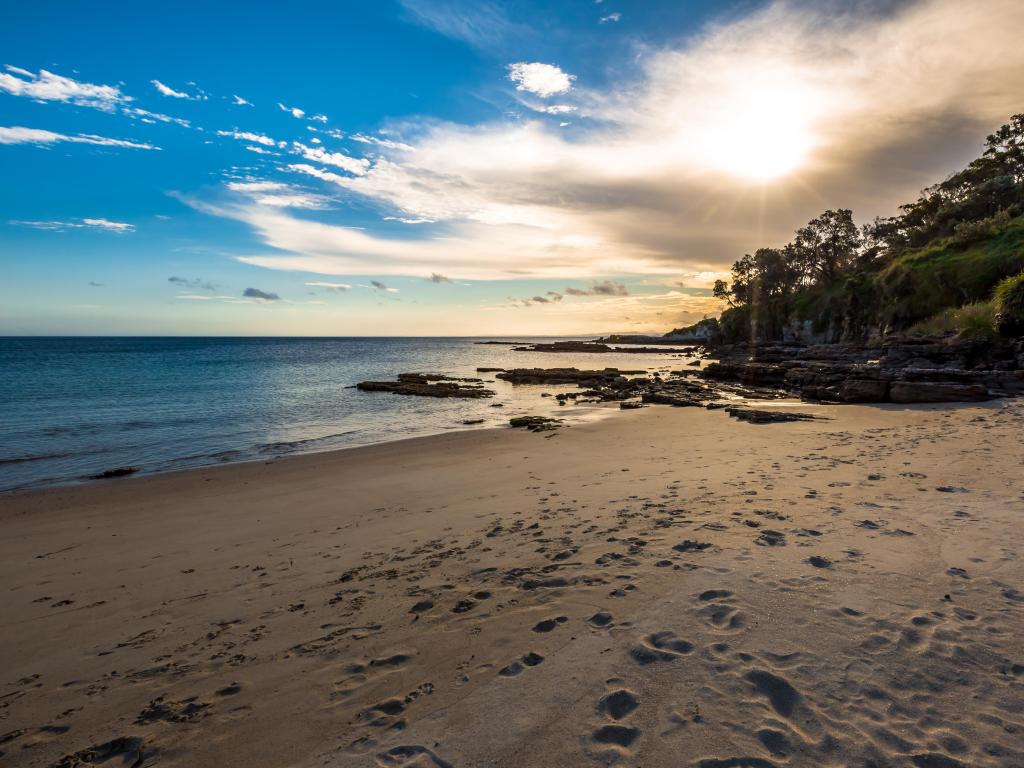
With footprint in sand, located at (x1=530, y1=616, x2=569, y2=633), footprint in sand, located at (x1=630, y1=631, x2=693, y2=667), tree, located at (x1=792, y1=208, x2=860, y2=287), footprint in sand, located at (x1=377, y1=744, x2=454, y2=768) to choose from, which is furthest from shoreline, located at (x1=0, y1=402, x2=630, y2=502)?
tree, located at (x1=792, y1=208, x2=860, y2=287)

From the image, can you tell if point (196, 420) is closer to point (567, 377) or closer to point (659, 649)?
point (659, 649)

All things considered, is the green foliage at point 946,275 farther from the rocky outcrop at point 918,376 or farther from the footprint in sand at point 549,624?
the footprint in sand at point 549,624

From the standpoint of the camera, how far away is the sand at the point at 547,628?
3.08m

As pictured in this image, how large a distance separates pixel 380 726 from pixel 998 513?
810 centimetres

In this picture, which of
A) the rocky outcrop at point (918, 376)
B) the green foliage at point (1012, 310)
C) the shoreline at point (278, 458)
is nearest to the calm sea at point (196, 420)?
the shoreline at point (278, 458)

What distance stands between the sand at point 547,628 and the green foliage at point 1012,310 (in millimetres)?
21565

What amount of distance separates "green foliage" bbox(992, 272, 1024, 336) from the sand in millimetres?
21565

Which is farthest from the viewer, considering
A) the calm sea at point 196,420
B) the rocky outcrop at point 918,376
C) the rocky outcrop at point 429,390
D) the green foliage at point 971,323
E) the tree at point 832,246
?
the tree at point 832,246

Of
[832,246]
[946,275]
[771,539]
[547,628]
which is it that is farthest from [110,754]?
[832,246]

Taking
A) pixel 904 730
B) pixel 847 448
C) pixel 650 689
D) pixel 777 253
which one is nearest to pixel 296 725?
pixel 650 689

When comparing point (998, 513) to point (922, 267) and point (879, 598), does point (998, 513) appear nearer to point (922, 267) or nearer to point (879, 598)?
point (879, 598)

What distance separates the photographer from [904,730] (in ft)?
9.54

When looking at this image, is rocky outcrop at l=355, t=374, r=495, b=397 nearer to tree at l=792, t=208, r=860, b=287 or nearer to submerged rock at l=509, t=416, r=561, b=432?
submerged rock at l=509, t=416, r=561, b=432

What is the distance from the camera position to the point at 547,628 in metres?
4.34
